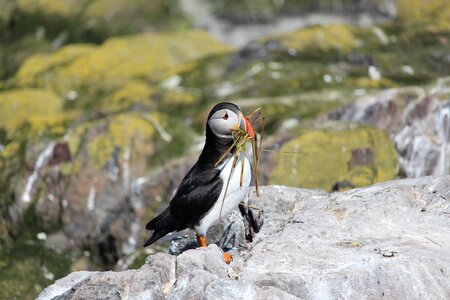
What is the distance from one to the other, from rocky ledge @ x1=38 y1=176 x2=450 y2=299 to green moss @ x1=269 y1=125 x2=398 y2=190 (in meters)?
15.2

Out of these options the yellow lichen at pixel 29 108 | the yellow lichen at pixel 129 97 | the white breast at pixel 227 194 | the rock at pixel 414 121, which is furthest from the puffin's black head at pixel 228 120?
the yellow lichen at pixel 129 97

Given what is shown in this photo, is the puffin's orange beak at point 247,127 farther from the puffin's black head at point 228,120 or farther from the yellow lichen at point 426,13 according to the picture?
the yellow lichen at point 426,13

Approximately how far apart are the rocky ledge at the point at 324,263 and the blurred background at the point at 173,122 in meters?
2.66

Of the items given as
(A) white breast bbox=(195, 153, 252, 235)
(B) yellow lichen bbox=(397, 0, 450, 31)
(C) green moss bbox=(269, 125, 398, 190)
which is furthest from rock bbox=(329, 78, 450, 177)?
(B) yellow lichen bbox=(397, 0, 450, 31)

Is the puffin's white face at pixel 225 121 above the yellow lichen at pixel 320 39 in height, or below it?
above

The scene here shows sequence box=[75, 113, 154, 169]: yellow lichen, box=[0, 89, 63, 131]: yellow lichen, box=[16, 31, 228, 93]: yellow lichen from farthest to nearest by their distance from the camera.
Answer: box=[16, 31, 228, 93]: yellow lichen, box=[0, 89, 63, 131]: yellow lichen, box=[75, 113, 154, 169]: yellow lichen

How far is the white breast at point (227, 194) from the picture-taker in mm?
11992

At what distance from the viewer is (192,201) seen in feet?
39.8

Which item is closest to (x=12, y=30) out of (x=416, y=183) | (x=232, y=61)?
(x=232, y=61)

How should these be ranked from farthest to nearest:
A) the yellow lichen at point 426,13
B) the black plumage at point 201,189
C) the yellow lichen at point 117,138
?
the yellow lichen at point 426,13, the yellow lichen at point 117,138, the black plumage at point 201,189

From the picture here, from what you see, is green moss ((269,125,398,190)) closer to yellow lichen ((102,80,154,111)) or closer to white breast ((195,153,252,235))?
white breast ((195,153,252,235))

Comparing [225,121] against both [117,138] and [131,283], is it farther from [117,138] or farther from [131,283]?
[117,138]

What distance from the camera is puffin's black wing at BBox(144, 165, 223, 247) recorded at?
12.0 m

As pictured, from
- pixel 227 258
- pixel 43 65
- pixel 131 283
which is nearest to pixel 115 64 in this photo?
pixel 43 65
